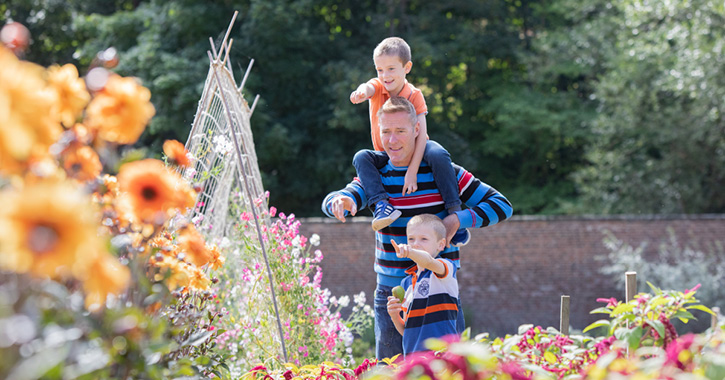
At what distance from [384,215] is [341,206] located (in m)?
0.15

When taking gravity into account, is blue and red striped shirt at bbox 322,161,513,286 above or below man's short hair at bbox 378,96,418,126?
below

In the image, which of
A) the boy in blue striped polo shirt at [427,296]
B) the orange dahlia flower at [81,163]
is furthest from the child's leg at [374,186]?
the orange dahlia flower at [81,163]

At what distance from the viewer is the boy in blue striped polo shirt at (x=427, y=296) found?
7.11 ft

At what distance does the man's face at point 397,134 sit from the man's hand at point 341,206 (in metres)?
0.22

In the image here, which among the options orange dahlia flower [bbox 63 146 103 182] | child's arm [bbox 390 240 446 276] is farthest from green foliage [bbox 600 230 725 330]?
orange dahlia flower [bbox 63 146 103 182]

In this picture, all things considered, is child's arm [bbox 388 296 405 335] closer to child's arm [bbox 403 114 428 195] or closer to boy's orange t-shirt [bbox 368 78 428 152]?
child's arm [bbox 403 114 428 195]

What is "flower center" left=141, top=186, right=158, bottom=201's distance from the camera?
1.02 m

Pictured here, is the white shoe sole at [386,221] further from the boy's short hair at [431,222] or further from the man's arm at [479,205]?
the man's arm at [479,205]

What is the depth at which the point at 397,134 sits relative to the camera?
2344mm

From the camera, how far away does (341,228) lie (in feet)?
28.8

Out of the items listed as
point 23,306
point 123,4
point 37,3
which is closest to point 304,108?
point 123,4

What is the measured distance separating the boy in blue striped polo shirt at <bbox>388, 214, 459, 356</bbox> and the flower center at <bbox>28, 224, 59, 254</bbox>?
4.91ft

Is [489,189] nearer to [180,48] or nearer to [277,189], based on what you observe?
[277,189]

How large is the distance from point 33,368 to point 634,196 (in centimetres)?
1246
